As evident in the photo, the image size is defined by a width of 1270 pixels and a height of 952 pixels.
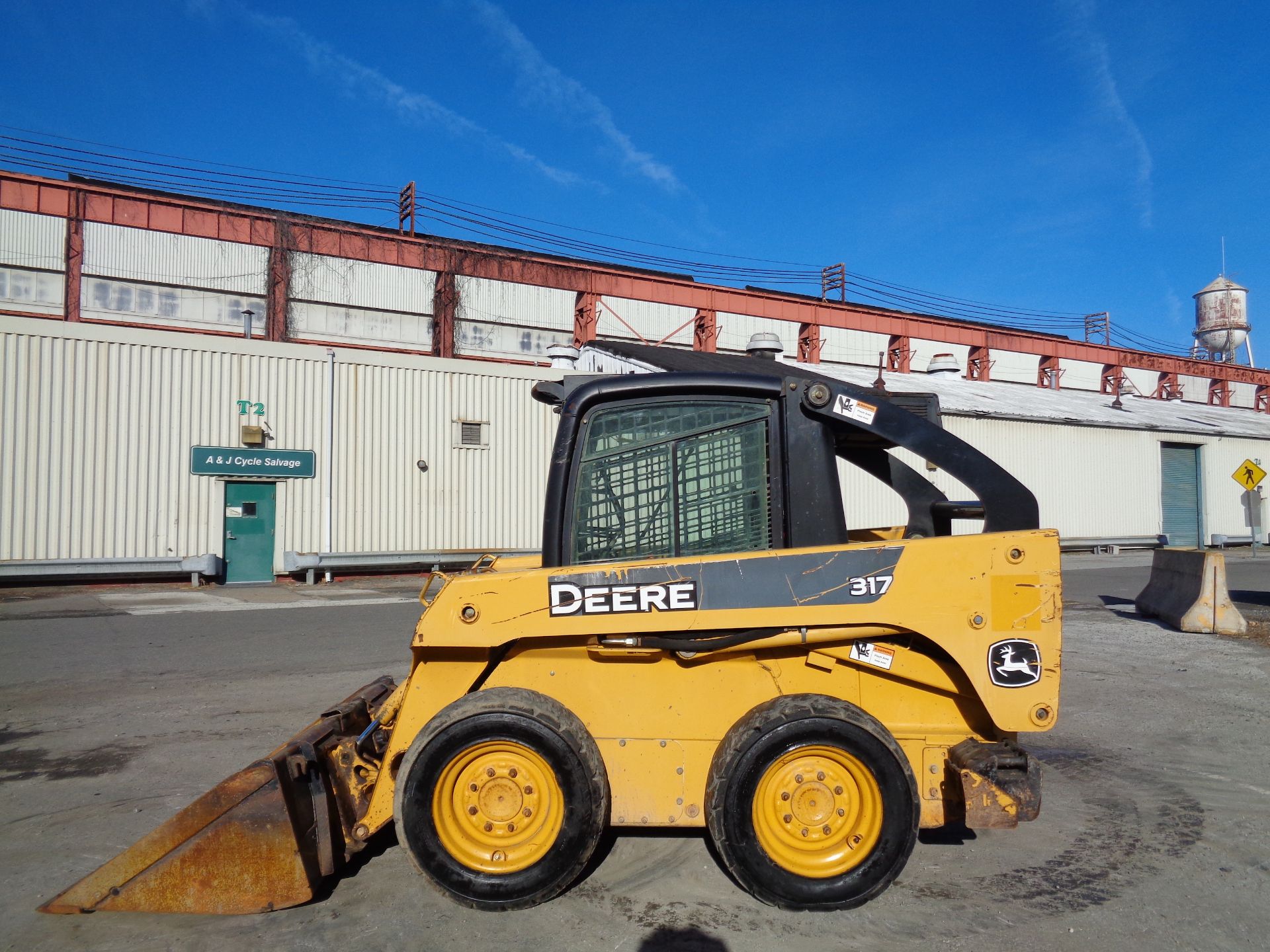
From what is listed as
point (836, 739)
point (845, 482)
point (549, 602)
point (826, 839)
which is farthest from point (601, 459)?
point (845, 482)

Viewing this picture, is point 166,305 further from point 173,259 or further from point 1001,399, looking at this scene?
point 1001,399

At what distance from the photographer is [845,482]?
24234 millimetres

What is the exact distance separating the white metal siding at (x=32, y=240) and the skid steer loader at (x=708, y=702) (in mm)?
28297

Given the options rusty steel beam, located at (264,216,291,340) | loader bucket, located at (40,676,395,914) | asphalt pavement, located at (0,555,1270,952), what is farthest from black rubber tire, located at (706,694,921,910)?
rusty steel beam, located at (264,216,291,340)

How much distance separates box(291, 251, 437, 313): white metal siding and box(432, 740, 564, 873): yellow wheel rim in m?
Result: 29.0

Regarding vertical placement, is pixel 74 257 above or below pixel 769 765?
above

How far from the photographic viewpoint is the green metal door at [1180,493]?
31016 mm

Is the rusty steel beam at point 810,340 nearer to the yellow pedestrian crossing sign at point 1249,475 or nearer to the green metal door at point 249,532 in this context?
the yellow pedestrian crossing sign at point 1249,475

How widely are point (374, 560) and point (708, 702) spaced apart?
16.9 m

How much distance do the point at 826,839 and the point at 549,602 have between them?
1.46m

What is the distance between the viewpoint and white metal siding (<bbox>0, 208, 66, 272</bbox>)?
25.4 metres

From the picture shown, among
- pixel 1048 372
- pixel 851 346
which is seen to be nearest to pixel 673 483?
pixel 851 346

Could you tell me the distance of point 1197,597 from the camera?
436 inches

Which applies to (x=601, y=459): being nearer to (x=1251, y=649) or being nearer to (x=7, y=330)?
(x=1251, y=649)
